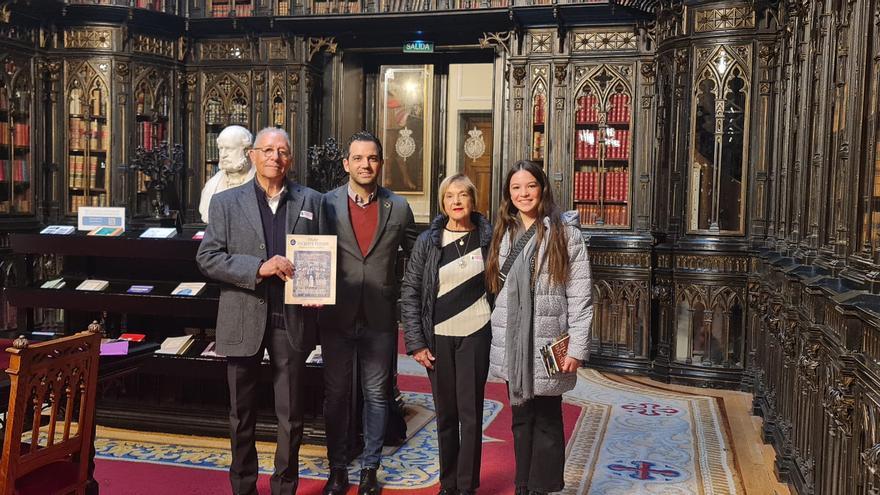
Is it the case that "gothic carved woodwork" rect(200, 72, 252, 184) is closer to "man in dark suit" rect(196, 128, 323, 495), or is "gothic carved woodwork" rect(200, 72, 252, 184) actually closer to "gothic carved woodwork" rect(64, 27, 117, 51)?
"gothic carved woodwork" rect(64, 27, 117, 51)

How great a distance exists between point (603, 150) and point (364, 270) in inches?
183

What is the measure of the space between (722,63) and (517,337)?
4.40m

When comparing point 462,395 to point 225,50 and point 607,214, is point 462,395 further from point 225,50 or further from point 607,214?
point 225,50

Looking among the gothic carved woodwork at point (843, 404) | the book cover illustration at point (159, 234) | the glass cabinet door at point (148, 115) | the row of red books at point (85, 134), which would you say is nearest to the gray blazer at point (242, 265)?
the book cover illustration at point (159, 234)

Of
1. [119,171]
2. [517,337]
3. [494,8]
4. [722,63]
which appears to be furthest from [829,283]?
[119,171]

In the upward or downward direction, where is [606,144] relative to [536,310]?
upward

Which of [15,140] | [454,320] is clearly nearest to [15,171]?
[15,140]

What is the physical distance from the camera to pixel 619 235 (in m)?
7.71

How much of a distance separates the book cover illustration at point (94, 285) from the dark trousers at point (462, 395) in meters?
2.45

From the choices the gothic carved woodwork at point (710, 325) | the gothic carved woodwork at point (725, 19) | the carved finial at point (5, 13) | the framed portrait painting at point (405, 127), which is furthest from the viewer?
the framed portrait painting at point (405, 127)

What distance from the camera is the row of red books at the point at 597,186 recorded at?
7895mm

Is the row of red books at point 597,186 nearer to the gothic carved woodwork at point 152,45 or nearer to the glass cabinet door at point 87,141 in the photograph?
the gothic carved woodwork at point 152,45

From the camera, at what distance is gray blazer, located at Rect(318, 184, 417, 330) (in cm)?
380

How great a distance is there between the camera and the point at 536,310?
3.47 meters
